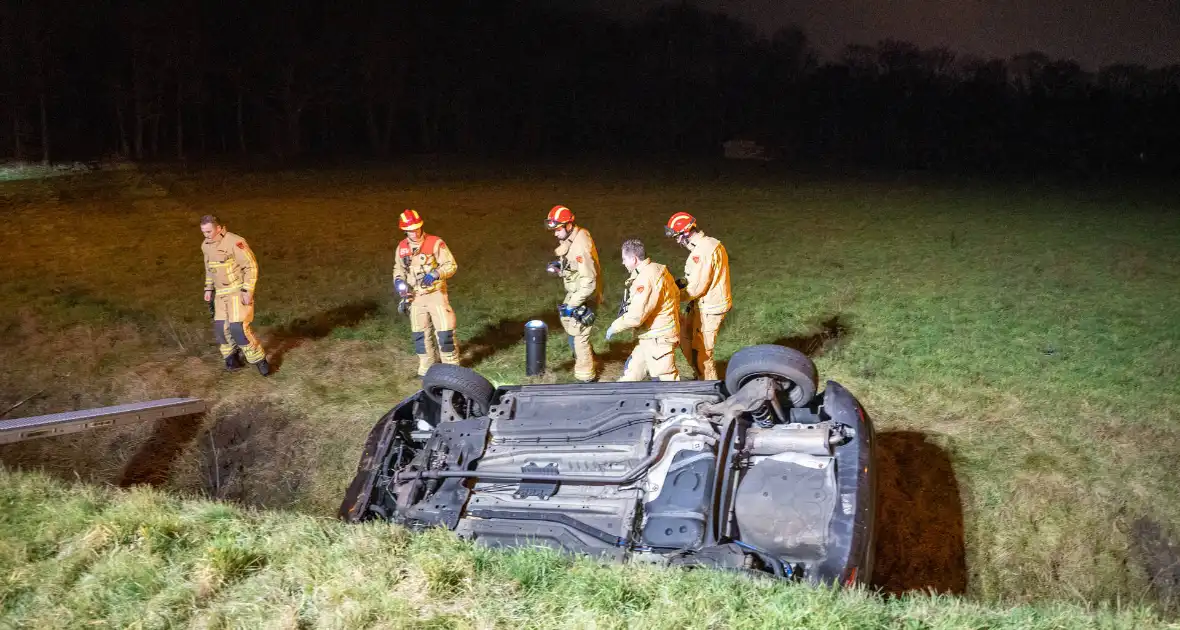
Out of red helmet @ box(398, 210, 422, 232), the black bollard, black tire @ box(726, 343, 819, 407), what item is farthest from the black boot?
black tire @ box(726, 343, 819, 407)

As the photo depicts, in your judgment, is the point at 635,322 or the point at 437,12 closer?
the point at 635,322

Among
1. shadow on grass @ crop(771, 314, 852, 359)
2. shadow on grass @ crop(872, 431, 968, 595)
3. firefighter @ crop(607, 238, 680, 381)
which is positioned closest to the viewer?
shadow on grass @ crop(872, 431, 968, 595)

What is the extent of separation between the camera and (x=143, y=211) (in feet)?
68.0

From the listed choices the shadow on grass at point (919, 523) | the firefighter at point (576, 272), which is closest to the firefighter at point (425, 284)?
the firefighter at point (576, 272)

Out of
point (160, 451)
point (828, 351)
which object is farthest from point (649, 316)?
point (160, 451)

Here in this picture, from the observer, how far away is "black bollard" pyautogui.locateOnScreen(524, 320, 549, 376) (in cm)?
850

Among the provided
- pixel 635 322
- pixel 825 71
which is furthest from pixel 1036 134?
pixel 635 322

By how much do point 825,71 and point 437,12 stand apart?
2443 centimetres

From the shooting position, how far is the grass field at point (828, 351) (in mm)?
6305

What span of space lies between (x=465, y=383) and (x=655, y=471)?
1.57 metres

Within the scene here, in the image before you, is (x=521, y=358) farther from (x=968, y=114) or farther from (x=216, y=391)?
(x=968, y=114)

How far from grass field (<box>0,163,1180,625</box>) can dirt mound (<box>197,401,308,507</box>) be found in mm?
24

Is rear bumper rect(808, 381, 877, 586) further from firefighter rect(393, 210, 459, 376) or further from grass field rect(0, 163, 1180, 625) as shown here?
firefighter rect(393, 210, 459, 376)

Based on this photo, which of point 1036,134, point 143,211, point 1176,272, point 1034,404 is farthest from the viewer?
point 1036,134
